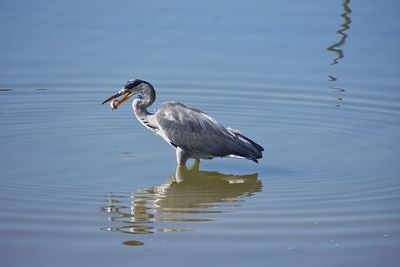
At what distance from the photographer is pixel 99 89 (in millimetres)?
15383

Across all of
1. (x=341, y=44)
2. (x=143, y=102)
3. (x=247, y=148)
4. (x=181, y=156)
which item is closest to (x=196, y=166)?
(x=181, y=156)

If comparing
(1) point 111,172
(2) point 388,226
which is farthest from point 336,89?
(2) point 388,226

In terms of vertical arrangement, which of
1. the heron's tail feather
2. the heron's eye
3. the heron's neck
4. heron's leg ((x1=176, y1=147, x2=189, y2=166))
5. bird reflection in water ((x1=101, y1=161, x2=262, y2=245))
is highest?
the heron's eye

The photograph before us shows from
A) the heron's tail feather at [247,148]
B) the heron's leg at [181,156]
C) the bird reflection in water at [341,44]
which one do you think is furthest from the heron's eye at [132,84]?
the bird reflection in water at [341,44]

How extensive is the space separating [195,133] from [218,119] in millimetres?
1635

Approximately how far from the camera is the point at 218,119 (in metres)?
14.1

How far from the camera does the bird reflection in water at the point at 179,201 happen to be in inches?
381

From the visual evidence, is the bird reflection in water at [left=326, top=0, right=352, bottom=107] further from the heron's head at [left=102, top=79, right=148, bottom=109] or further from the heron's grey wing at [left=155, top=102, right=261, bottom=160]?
the heron's head at [left=102, top=79, right=148, bottom=109]

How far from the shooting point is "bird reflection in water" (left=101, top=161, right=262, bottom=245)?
9.67 meters

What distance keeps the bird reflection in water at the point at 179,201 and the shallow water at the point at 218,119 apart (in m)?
0.02

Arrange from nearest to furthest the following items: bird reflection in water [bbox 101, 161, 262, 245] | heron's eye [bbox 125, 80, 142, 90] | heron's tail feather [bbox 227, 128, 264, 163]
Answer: bird reflection in water [bbox 101, 161, 262, 245]
heron's tail feather [bbox 227, 128, 264, 163]
heron's eye [bbox 125, 80, 142, 90]

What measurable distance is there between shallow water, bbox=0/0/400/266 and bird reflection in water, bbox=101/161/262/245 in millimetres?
25

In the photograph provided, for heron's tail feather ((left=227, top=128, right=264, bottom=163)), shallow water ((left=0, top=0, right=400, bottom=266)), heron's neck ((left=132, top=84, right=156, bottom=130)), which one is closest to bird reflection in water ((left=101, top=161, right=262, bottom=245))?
shallow water ((left=0, top=0, right=400, bottom=266))

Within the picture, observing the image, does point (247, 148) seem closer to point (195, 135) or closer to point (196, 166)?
point (195, 135)
